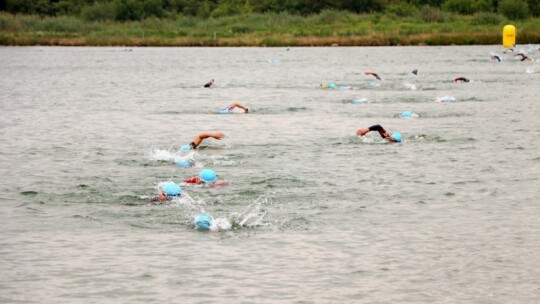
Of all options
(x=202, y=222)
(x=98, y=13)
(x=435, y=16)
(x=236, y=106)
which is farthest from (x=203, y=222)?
(x=98, y=13)

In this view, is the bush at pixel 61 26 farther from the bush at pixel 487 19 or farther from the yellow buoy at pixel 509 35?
the yellow buoy at pixel 509 35

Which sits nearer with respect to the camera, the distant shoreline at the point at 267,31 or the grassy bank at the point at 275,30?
the distant shoreline at the point at 267,31

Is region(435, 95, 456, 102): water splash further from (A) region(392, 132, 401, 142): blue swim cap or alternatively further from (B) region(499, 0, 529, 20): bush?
(B) region(499, 0, 529, 20): bush

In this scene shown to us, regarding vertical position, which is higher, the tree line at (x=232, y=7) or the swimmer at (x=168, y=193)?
the swimmer at (x=168, y=193)

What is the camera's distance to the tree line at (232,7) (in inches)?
4636

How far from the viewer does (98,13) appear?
4973 inches

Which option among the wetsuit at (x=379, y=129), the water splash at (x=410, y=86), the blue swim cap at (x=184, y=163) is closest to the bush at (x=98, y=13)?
the water splash at (x=410, y=86)

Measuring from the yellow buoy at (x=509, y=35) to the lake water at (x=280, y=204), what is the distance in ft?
140

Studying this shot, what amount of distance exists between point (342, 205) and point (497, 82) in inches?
1342

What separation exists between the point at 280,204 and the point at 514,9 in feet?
320

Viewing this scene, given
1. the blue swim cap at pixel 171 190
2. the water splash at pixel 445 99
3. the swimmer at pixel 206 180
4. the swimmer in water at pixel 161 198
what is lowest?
the water splash at pixel 445 99

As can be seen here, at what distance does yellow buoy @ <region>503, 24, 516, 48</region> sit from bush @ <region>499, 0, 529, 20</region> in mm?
25240

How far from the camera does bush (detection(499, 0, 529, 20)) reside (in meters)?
112

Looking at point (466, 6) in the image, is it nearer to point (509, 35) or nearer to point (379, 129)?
point (509, 35)
